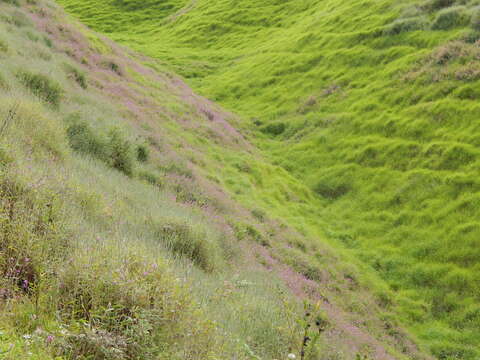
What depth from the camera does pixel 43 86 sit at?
→ 1360 centimetres

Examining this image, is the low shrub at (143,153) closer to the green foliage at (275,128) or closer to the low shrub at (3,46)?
the low shrub at (3,46)

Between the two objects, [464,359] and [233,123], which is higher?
[233,123]

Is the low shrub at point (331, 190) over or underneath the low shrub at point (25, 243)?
underneath

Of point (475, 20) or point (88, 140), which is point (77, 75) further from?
point (475, 20)

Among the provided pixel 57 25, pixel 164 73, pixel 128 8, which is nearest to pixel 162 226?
pixel 57 25

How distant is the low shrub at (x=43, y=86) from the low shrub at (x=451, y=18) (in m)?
27.1

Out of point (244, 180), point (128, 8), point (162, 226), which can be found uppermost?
point (128, 8)

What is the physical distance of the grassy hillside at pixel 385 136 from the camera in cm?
1616

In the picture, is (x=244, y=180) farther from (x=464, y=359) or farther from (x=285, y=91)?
(x=285, y=91)

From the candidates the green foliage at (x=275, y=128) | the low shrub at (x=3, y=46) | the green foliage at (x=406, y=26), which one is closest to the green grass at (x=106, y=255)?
the low shrub at (x=3, y=46)

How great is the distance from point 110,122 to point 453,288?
14.2 m

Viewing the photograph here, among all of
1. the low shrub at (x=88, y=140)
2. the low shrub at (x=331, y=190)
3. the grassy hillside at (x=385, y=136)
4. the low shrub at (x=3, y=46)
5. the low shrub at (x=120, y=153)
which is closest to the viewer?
the low shrub at (x=88, y=140)

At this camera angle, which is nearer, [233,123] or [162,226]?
[162,226]

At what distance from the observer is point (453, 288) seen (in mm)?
15312
